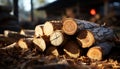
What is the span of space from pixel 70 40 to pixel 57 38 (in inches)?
19.2

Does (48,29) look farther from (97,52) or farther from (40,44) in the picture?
(97,52)

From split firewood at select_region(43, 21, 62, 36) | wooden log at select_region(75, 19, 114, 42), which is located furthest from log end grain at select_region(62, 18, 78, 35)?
split firewood at select_region(43, 21, 62, 36)

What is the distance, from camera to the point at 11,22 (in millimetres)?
15727

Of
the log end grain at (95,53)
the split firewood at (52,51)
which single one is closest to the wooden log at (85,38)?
the log end grain at (95,53)

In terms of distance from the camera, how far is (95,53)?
28.3 feet

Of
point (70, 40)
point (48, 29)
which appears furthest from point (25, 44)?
point (70, 40)

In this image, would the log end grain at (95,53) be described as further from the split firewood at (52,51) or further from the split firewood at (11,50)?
the split firewood at (11,50)

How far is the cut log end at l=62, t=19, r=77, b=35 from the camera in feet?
28.6

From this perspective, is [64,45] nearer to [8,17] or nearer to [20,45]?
[20,45]

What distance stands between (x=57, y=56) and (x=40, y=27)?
1.23 meters

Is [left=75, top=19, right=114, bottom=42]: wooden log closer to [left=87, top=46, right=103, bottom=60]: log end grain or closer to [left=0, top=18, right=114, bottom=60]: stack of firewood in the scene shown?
[left=0, top=18, right=114, bottom=60]: stack of firewood

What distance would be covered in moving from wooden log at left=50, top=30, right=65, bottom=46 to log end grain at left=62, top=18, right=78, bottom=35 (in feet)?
0.55

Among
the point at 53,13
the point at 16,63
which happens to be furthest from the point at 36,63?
the point at 53,13

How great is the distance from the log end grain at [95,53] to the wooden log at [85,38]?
16 cm
